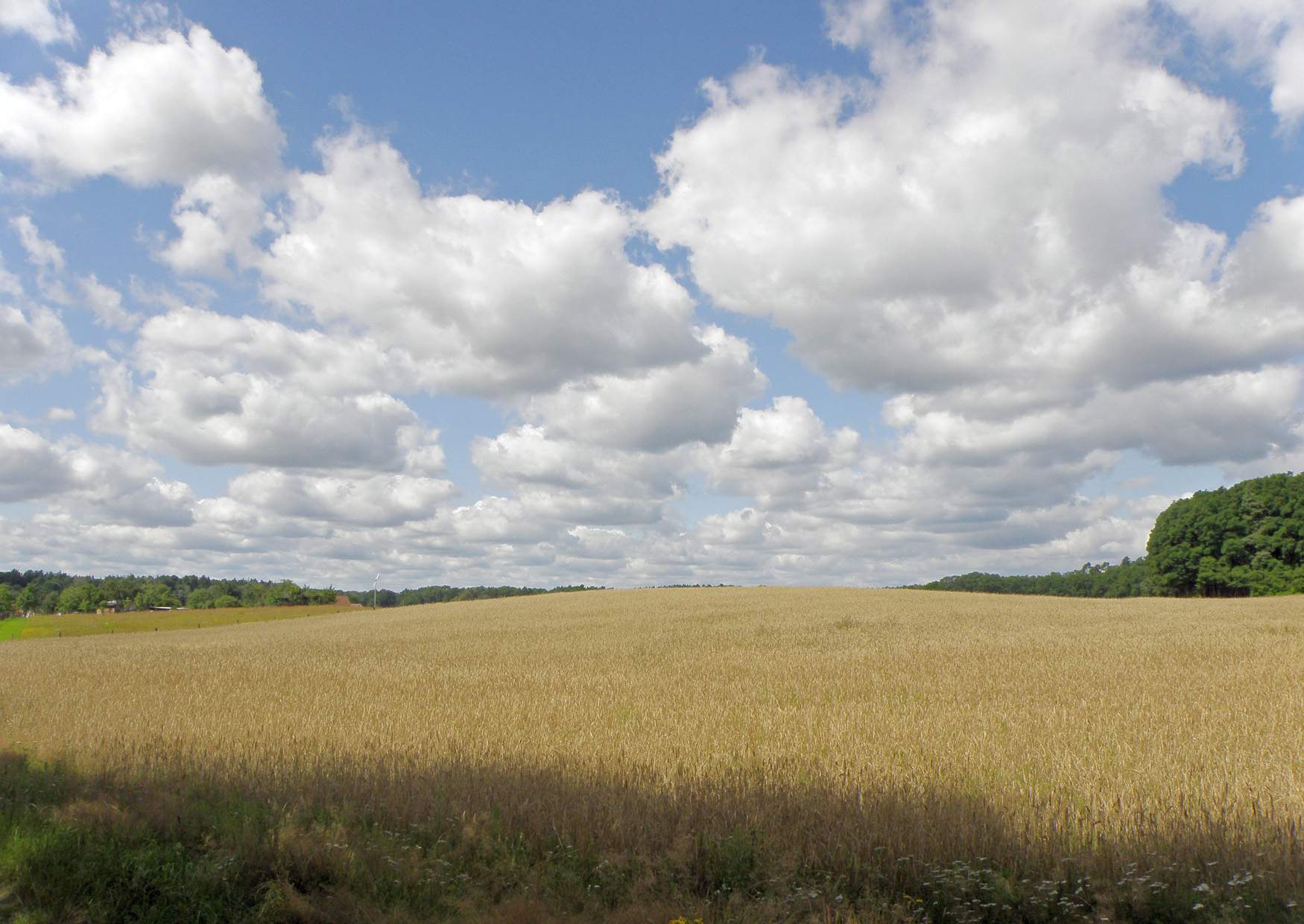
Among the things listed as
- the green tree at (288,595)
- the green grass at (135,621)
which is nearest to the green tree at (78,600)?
the green tree at (288,595)

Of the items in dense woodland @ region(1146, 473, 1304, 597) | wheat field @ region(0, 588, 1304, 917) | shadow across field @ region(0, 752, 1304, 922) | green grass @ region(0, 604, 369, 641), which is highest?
dense woodland @ region(1146, 473, 1304, 597)

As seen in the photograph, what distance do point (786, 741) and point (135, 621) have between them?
79920 millimetres

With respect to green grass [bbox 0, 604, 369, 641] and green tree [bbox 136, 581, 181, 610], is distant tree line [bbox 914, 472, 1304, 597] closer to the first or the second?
green grass [bbox 0, 604, 369, 641]

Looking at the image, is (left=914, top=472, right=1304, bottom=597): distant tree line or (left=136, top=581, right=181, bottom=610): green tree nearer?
A: (left=914, top=472, right=1304, bottom=597): distant tree line

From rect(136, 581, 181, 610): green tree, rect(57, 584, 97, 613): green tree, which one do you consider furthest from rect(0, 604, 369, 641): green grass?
rect(136, 581, 181, 610): green tree

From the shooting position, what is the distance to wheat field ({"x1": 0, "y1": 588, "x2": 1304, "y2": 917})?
24.4ft

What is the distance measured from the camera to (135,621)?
243 feet

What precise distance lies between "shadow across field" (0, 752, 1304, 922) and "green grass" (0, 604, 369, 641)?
67.4 meters

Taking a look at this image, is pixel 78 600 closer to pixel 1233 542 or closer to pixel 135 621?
pixel 135 621

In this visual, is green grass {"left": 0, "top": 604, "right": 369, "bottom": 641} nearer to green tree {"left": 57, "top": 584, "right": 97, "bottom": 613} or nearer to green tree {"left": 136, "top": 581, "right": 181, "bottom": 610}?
green tree {"left": 57, "top": 584, "right": 97, "bottom": 613}

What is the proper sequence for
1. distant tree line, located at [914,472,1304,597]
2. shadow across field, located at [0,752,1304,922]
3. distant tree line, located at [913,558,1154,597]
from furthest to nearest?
1. distant tree line, located at [913,558,1154,597]
2. distant tree line, located at [914,472,1304,597]
3. shadow across field, located at [0,752,1304,922]

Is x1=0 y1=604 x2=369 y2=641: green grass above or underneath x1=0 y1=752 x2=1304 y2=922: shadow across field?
underneath

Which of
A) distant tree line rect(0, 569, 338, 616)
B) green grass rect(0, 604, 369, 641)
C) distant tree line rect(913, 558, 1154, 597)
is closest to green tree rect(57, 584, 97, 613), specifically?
distant tree line rect(0, 569, 338, 616)

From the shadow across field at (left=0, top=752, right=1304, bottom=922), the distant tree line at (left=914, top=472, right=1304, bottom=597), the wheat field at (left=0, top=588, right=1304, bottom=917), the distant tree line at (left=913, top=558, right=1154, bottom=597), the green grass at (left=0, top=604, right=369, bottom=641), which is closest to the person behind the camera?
the shadow across field at (left=0, top=752, right=1304, bottom=922)
